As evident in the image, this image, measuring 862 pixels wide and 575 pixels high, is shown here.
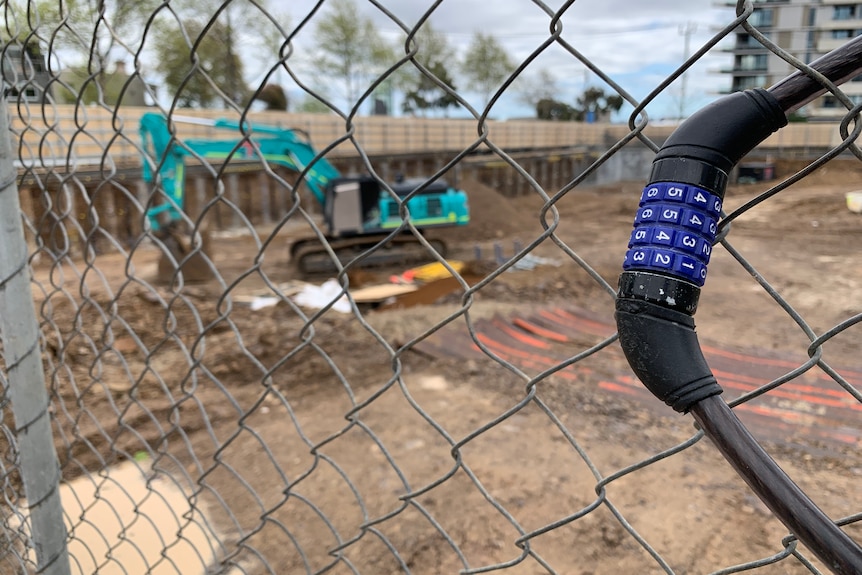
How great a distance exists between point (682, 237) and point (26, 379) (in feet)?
5.55

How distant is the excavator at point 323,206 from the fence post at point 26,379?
20.7 ft

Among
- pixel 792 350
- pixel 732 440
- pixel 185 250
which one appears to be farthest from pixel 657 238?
pixel 185 250

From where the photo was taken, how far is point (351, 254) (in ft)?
34.1

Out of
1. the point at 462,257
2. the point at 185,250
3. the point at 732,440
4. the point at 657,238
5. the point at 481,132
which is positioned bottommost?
the point at 462,257

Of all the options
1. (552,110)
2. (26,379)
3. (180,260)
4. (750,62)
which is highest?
(552,110)

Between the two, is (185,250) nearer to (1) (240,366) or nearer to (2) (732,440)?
(1) (240,366)

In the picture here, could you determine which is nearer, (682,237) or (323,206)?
(682,237)

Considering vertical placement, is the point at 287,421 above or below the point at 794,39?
below

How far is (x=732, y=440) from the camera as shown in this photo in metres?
0.58

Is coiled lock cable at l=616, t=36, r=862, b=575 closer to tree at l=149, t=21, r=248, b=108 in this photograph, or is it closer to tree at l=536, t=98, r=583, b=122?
tree at l=149, t=21, r=248, b=108

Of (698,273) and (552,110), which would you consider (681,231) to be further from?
(552,110)

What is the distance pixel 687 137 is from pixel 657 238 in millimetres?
103

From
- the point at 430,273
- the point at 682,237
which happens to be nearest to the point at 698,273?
the point at 682,237

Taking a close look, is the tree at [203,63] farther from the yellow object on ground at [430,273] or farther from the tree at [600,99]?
the tree at [600,99]
